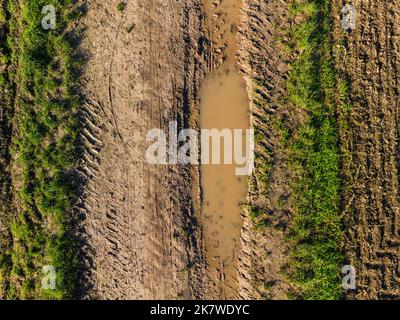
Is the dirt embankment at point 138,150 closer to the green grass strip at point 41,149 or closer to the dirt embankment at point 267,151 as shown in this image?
the green grass strip at point 41,149

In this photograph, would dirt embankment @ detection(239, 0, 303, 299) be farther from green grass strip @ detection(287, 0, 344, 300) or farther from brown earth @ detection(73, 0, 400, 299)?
green grass strip @ detection(287, 0, 344, 300)

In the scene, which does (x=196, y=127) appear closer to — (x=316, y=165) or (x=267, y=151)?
(x=267, y=151)

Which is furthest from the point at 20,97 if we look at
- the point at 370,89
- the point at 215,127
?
the point at 370,89

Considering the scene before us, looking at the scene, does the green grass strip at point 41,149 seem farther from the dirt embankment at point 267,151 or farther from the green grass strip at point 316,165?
the green grass strip at point 316,165

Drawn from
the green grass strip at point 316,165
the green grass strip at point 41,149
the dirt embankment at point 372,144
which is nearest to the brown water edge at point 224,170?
the green grass strip at point 316,165

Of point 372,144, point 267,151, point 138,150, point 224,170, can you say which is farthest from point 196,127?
point 372,144

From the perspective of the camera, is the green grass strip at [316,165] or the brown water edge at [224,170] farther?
the brown water edge at [224,170]
